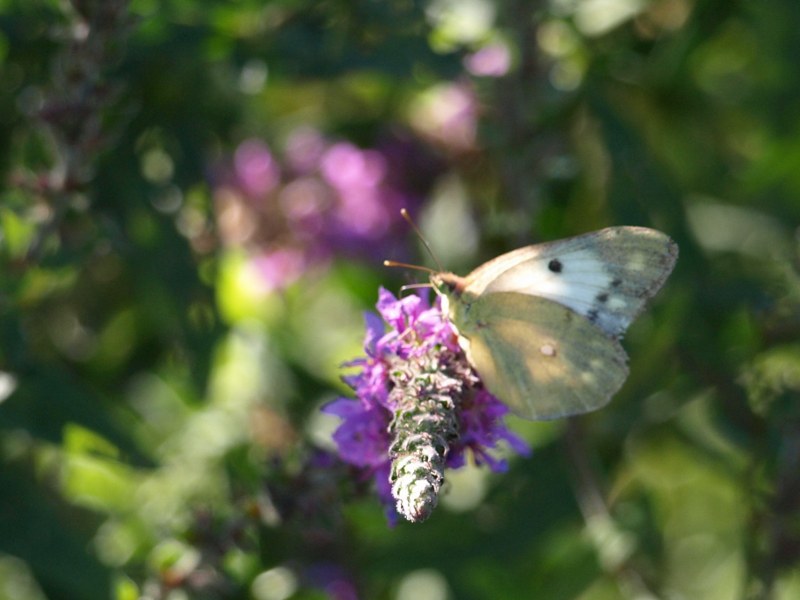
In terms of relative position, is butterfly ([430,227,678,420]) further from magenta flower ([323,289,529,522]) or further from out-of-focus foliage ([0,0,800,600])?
out-of-focus foliage ([0,0,800,600])

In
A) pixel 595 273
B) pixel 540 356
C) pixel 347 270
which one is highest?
pixel 595 273

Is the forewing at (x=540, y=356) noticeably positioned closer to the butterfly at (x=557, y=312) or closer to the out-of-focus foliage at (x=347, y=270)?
the butterfly at (x=557, y=312)

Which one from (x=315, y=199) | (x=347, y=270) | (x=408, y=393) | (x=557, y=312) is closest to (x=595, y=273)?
(x=557, y=312)

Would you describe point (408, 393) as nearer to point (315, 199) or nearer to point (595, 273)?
point (595, 273)

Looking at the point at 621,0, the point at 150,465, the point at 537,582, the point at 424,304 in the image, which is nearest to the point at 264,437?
the point at 150,465

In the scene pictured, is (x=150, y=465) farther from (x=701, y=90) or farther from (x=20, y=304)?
(x=701, y=90)

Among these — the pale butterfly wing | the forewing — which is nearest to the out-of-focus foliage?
the forewing
